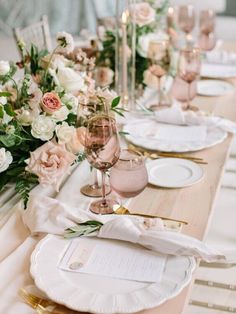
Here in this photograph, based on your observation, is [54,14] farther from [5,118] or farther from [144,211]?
[144,211]

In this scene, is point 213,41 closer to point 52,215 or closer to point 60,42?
point 60,42

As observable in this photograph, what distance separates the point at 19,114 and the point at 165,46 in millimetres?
846

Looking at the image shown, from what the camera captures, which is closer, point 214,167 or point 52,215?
point 52,215

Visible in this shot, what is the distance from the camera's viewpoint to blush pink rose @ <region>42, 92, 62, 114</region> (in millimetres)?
1358

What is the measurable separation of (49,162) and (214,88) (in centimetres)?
112

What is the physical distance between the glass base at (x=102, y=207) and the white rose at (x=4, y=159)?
22 centimetres

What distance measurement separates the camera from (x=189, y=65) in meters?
2.01

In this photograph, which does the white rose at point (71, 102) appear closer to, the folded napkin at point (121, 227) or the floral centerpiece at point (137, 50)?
the folded napkin at point (121, 227)

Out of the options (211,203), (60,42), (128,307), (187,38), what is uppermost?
(60,42)

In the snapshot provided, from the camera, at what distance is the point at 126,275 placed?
40.6 inches

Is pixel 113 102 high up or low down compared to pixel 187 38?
up

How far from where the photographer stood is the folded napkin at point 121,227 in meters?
1.09

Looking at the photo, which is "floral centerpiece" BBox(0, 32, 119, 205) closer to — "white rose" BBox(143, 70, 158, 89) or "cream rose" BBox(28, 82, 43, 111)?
"cream rose" BBox(28, 82, 43, 111)

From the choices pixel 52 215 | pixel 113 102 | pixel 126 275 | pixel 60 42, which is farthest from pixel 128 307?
pixel 60 42
